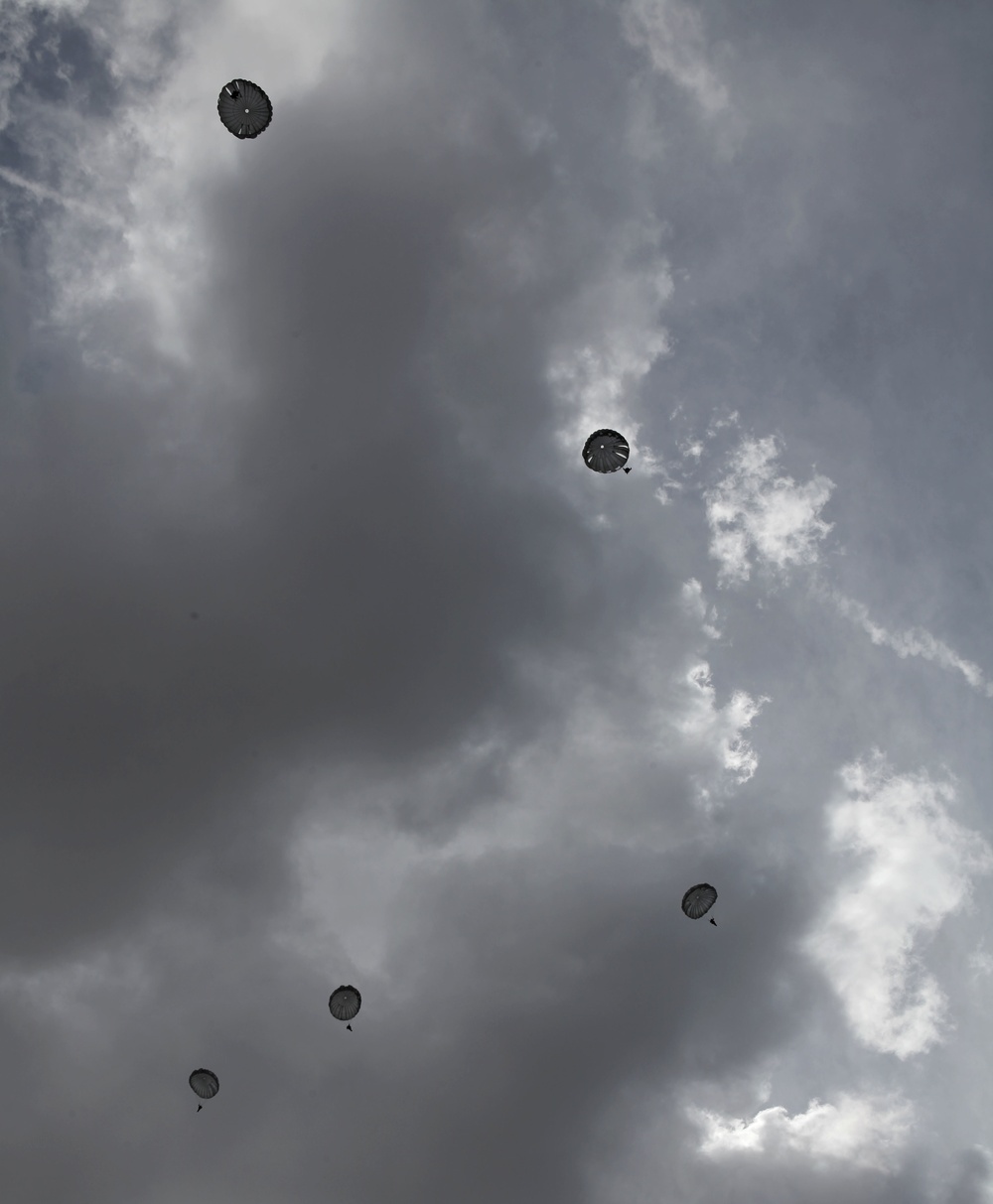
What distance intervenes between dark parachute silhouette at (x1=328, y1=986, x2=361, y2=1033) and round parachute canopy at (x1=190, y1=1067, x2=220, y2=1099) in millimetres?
16828

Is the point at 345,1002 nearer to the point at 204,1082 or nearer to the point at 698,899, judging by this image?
the point at 204,1082

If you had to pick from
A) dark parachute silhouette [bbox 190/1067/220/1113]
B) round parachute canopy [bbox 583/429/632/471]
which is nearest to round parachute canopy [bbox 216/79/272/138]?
round parachute canopy [bbox 583/429/632/471]

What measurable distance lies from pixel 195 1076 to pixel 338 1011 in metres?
19.3

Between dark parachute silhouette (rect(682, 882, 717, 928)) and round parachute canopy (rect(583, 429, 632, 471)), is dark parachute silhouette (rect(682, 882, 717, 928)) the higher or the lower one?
the lower one

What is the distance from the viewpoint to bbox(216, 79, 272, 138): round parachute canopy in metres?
65.4

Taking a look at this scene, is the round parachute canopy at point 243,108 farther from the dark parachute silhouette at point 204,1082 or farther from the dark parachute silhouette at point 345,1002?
the dark parachute silhouette at point 204,1082

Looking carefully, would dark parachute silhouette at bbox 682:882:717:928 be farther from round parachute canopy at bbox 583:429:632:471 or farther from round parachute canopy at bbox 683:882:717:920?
round parachute canopy at bbox 583:429:632:471

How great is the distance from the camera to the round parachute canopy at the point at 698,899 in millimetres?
81688

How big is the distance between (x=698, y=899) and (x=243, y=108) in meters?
86.0

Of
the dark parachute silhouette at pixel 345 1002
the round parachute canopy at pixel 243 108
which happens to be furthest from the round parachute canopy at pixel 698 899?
the round parachute canopy at pixel 243 108

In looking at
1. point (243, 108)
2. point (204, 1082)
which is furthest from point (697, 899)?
point (243, 108)

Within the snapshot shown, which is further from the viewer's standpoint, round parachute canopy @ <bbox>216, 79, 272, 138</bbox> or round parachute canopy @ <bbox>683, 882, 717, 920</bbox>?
round parachute canopy @ <bbox>683, 882, 717, 920</bbox>

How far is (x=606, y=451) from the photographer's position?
74.6 metres

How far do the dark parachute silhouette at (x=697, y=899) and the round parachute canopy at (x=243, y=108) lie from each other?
8317 cm
